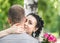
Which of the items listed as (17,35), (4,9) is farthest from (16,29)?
(4,9)

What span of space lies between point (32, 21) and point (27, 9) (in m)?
1.48

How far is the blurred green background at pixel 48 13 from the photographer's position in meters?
6.49

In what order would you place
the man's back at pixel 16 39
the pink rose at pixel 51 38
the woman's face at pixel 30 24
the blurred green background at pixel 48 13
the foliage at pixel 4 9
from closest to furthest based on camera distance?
the man's back at pixel 16 39
the woman's face at pixel 30 24
the pink rose at pixel 51 38
the foliage at pixel 4 9
the blurred green background at pixel 48 13

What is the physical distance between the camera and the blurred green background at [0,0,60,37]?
6.49 meters

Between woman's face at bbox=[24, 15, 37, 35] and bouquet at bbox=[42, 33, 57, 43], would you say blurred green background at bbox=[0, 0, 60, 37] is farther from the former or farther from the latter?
woman's face at bbox=[24, 15, 37, 35]

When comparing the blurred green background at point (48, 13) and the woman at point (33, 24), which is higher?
the woman at point (33, 24)

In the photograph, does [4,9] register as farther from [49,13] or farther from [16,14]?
[16,14]

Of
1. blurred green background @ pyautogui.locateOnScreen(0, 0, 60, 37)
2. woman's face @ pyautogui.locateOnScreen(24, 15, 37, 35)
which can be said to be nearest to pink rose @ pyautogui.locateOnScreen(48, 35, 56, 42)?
woman's face @ pyautogui.locateOnScreen(24, 15, 37, 35)

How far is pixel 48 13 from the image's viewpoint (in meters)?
7.44

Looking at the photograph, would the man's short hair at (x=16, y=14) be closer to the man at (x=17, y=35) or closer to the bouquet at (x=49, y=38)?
the man at (x=17, y=35)

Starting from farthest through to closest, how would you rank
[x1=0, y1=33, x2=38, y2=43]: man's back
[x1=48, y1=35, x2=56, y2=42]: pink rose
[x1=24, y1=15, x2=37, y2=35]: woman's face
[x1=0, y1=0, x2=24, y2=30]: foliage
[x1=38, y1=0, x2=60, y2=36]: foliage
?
[x1=38, y1=0, x2=60, y2=36]: foliage → [x1=0, y1=0, x2=24, y2=30]: foliage → [x1=48, y1=35, x2=56, y2=42]: pink rose → [x1=24, y1=15, x2=37, y2=35]: woman's face → [x1=0, y1=33, x2=38, y2=43]: man's back

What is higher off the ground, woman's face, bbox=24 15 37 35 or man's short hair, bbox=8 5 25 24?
man's short hair, bbox=8 5 25 24

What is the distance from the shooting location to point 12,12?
2895mm

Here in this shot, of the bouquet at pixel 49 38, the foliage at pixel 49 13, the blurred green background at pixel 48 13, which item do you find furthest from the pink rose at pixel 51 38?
the foliage at pixel 49 13
